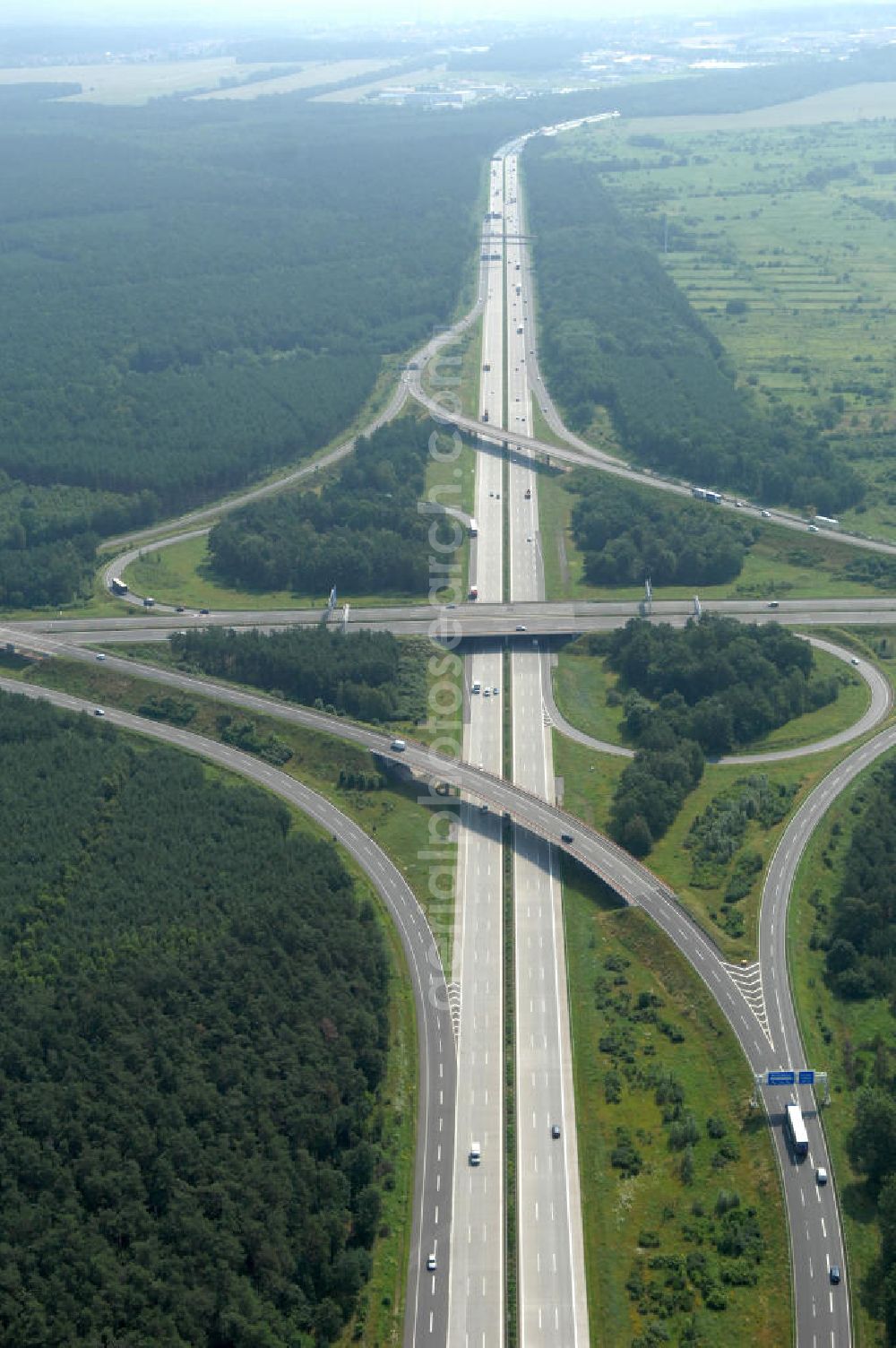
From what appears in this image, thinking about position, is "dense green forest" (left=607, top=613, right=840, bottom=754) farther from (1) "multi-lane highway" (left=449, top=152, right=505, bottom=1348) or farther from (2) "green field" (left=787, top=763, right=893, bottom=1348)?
(1) "multi-lane highway" (left=449, top=152, right=505, bottom=1348)

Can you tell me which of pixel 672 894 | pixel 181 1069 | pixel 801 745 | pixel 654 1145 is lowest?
pixel 654 1145

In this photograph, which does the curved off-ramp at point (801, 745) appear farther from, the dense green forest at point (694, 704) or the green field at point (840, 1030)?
the green field at point (840, 1030)

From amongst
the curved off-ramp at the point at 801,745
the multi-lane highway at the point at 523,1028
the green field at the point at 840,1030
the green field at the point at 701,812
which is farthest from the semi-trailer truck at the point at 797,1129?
the curved off-ramp at the point at 801,745

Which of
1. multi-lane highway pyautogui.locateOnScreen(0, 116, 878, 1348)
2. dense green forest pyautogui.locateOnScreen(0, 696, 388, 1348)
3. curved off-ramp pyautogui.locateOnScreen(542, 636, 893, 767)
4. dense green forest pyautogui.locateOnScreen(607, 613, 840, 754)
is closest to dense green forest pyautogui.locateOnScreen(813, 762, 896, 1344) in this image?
multi-lane highway pyautogui.locateOnScreen(0, 116, 878, 1348)

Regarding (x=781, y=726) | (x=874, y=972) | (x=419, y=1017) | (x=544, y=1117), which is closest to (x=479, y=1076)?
(x=544, y=1117)

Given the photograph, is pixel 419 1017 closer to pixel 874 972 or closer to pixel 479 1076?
pixel 479 1076

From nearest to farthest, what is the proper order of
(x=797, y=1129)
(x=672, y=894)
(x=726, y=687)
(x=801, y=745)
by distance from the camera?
(x=797, y=1129) → (x=672, y=894) → (x=801, y=745) → (x=726, y=687)
